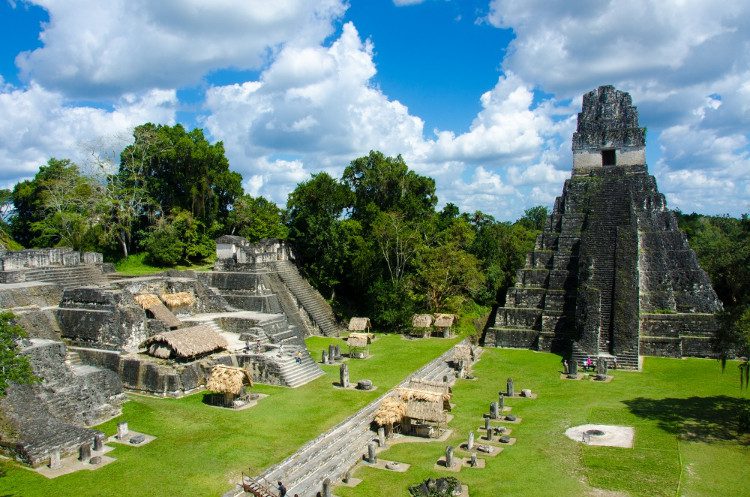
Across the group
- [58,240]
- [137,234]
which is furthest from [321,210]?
[58,240]

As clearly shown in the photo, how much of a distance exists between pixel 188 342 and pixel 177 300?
563cm

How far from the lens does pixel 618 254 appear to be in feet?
89.3

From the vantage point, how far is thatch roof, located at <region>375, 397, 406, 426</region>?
1608 cm

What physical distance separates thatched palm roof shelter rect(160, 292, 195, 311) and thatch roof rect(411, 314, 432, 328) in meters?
10.9

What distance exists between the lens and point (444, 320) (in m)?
29.1

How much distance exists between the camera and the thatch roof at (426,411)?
16.1 m

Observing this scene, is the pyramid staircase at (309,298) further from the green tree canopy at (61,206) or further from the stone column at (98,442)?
the stone column at (98,442)

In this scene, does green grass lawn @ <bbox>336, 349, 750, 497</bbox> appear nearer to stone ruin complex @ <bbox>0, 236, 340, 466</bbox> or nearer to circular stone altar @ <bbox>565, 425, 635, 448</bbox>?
circular stone altar @ <bbox>565, 425, 635, 448</bbox>

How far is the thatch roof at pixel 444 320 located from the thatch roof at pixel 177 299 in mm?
12088

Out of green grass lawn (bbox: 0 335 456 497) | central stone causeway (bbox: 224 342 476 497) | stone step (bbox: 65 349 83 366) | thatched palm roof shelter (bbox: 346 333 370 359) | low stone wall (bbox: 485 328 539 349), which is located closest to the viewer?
green grass lawn (bbox: 0 335 456 497)

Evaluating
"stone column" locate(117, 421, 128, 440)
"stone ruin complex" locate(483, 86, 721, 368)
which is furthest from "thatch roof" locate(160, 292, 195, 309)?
"stone ruin complex" locate(483, 86, 721, 368)

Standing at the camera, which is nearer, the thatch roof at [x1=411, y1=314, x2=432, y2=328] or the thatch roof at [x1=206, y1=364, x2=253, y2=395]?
the thatch roof at [x1=206, y1=364, x2=253, y2=395]

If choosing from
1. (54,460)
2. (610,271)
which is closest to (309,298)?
(610,271)

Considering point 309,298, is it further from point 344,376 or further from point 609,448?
point 609,448
